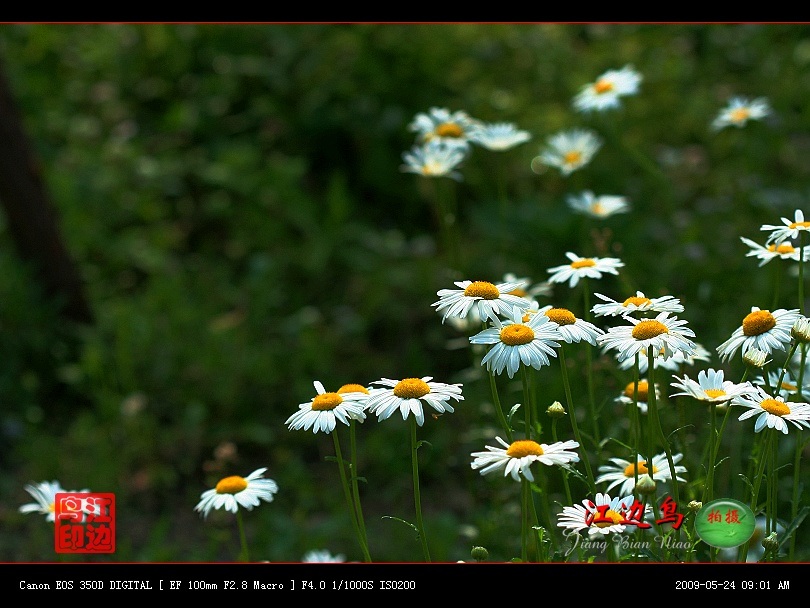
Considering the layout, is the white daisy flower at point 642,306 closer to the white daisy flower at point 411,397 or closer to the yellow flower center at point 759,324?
the yellow flower center at point 759,324

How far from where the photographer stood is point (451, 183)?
349 centimetres

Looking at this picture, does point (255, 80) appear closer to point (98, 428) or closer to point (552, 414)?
point (98, 428)

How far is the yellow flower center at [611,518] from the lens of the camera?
4.32 ft

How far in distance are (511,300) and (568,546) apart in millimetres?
408

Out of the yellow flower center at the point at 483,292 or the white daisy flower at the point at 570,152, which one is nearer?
the yellow flower center at the point at 483,292

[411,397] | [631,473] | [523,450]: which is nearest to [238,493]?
[411,397]

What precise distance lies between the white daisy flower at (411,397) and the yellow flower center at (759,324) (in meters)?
0.43

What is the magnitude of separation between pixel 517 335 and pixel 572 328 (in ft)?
0.29

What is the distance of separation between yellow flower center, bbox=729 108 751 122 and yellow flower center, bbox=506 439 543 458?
1343 millimetres

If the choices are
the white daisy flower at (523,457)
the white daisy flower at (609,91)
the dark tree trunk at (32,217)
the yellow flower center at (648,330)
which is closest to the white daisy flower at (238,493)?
the white daisy flower at (523,457)

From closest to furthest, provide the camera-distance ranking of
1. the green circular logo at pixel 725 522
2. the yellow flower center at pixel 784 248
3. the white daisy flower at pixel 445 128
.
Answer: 1. the green circular logo at pixel 725 522
2. the yellow flower center at pixel 784 248
3. the white daisy flower at pixel 445 128

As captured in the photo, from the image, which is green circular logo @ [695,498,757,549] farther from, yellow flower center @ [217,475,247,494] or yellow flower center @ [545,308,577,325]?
yellow flower center @ [217,475,247,494]

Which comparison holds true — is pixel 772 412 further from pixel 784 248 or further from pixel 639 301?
pixel 784 248
